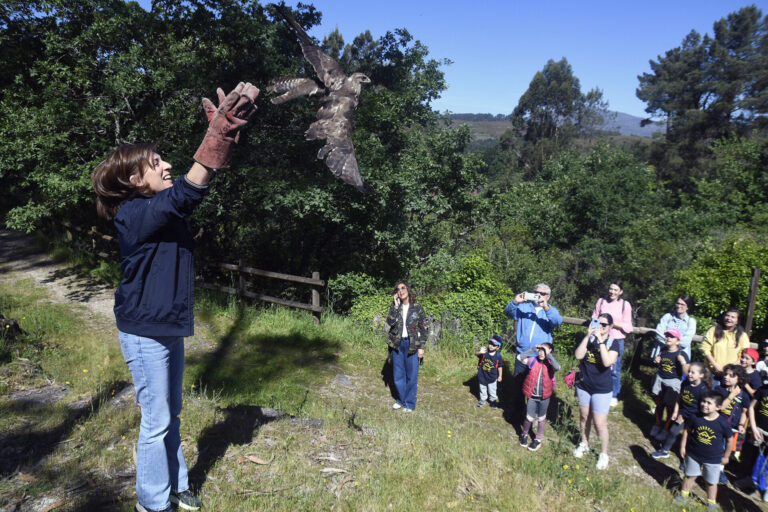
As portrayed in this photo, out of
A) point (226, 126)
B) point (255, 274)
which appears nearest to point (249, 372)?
point (255, 274)

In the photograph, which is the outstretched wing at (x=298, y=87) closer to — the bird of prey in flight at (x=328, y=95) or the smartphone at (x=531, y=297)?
the bird of prey in flight at (x=328, y=95)

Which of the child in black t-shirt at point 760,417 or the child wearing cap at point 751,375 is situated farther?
the child wearing cap at point 751,375

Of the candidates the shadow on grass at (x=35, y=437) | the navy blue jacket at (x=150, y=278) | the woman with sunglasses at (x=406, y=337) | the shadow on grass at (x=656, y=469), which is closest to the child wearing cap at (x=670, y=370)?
the shadow on grass at (x=656, y=469)

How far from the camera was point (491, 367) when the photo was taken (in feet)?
18.8

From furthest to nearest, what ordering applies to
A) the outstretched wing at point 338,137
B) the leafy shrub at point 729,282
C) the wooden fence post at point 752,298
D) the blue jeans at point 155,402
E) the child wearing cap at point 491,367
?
the leafy shrub at point 729,282 → the wooden fence post at point 752,298 → the child wearing cap at point 491,367 → the outstretched wing at point 338,137 → the blue jeans at point 155,402

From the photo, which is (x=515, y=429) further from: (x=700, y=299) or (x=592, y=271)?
(x=592, y=271)

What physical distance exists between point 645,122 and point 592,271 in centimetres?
2865

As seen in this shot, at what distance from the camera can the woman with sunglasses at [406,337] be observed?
5309 mm

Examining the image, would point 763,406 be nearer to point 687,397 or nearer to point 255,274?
point 687,397

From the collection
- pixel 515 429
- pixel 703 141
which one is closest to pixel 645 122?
pixel 703 141

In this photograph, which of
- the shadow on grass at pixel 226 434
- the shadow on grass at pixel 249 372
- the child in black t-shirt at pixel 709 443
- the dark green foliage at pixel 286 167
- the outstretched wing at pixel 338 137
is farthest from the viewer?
the dark green foliage at pixel 286 167

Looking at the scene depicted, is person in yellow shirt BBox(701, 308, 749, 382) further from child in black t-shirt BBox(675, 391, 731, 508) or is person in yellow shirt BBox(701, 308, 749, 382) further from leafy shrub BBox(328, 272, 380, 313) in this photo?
leafy shrub BBox(328, 272, 380, 313)

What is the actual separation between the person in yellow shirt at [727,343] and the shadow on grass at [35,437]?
21.1 feet

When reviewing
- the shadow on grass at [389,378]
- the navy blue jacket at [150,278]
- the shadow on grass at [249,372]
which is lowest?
the shadow on grass at [389,378]
